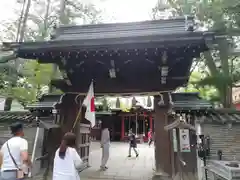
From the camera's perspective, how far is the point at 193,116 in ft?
21.9

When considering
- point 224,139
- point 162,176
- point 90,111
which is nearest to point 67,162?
point 90,111

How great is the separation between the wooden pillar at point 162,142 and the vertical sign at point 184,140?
15.7 inches

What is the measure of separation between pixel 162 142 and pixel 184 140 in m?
0.69

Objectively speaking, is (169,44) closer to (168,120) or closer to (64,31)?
(168,120)

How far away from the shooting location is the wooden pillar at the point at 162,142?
21.9ft

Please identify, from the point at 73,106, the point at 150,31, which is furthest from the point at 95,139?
the point at 150,31

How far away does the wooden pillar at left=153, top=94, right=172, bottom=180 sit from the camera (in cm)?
667

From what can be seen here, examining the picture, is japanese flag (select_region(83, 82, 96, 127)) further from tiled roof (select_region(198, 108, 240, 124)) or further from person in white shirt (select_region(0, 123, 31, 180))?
tiled roof (select_region(198, 108, 240, 124))

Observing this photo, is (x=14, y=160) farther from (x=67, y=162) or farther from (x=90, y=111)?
(x=90, y=111)

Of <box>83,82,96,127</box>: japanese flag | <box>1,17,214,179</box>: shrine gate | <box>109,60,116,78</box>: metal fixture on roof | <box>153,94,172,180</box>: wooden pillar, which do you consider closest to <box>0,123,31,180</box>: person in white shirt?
<box>83,82,96,127</box>: japanese flag

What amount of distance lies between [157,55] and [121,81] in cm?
169

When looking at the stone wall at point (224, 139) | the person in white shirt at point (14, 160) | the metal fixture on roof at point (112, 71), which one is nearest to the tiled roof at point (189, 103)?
the stone wall at point (224, 139)

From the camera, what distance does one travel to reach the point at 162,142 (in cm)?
688

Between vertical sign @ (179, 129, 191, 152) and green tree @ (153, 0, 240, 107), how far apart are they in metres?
1.84
